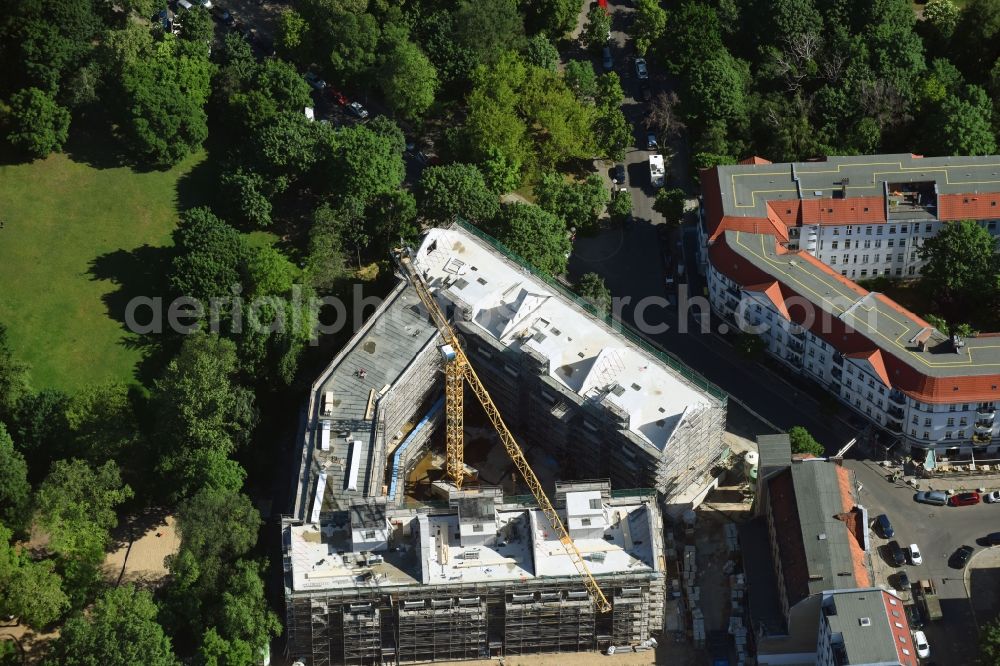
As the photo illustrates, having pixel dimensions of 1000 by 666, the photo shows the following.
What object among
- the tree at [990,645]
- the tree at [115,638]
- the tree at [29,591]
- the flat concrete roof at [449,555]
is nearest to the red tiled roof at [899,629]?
the tree at [990,645]

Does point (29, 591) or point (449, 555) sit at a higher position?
point (449, 555)

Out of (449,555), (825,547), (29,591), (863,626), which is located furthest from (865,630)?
(29,591)

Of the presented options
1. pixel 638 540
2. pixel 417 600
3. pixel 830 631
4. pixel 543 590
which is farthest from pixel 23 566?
pixel 830 631

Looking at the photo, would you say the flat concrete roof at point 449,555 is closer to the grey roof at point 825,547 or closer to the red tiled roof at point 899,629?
the grey roof at point 825,547

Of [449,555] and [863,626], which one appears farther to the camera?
[449,555]

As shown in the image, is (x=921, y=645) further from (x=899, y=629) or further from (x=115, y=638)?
(x=115, y=638)

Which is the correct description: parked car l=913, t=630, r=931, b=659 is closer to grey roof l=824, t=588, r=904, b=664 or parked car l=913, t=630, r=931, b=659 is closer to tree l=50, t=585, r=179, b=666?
grey roof l=824, t=588, r=904, b=664
